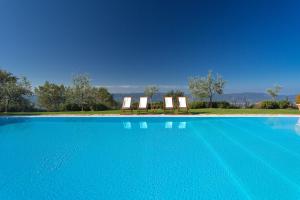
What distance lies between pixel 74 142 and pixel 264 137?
539cm

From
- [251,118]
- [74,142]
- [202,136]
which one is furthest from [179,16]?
[74,142]

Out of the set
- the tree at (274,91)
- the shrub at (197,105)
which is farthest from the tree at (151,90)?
the tree at (274,91)

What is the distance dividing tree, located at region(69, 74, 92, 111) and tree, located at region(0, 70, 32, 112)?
292 centimetres

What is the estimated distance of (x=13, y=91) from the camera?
14.7 m

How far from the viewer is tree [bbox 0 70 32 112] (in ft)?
47.9

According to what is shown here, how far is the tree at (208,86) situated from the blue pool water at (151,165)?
1110cm

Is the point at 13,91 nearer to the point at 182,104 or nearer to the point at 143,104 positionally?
the point at 143,104

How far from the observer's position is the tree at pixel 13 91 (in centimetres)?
1461

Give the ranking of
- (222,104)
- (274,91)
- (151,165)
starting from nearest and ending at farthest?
(151,165)
(222,104)
(274,91)

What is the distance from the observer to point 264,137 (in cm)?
696

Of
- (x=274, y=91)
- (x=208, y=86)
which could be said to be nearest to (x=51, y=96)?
(x=208, y=86)

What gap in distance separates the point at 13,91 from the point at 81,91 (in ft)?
13.2

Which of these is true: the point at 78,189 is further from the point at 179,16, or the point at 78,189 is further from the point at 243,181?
the point at 179,16

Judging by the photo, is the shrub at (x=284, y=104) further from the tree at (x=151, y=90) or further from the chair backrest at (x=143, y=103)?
the tree at (x=151, y=90)
